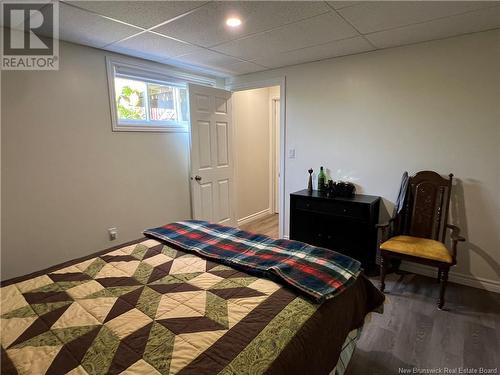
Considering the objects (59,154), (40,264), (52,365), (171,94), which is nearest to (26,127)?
(59,154)

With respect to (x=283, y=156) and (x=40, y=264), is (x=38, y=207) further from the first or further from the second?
(x=283, y=156)

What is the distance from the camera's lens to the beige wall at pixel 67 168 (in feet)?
7.62

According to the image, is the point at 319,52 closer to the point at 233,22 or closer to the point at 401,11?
the point at 401,11

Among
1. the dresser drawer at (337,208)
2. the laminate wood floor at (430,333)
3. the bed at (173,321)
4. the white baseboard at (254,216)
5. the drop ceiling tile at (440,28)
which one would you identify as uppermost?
the drop ceiling tile at (440,28)

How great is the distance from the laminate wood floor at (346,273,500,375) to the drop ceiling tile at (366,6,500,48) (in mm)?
2245

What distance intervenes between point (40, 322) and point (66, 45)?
7.95 feet

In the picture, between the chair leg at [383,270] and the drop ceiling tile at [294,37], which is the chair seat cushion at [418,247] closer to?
the chair leg at [383,270]

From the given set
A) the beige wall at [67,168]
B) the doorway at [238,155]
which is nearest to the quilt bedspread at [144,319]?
the beige wall at [67,168]

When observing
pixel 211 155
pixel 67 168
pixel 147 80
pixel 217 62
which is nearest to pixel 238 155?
pixel 211 155

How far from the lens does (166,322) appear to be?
3.62ft

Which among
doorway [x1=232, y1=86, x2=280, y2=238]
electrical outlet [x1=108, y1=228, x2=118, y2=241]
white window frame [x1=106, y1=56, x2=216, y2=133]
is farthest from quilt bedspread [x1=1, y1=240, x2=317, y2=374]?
doorway [x1=232, y1=86, x2=280, y2=238]

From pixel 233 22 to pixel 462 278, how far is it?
304cm

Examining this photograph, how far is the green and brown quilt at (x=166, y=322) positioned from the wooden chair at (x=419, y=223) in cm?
108

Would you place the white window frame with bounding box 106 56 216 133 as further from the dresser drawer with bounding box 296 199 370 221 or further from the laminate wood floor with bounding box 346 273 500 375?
the laminate wood floor with bounding box 346 273 500 375
